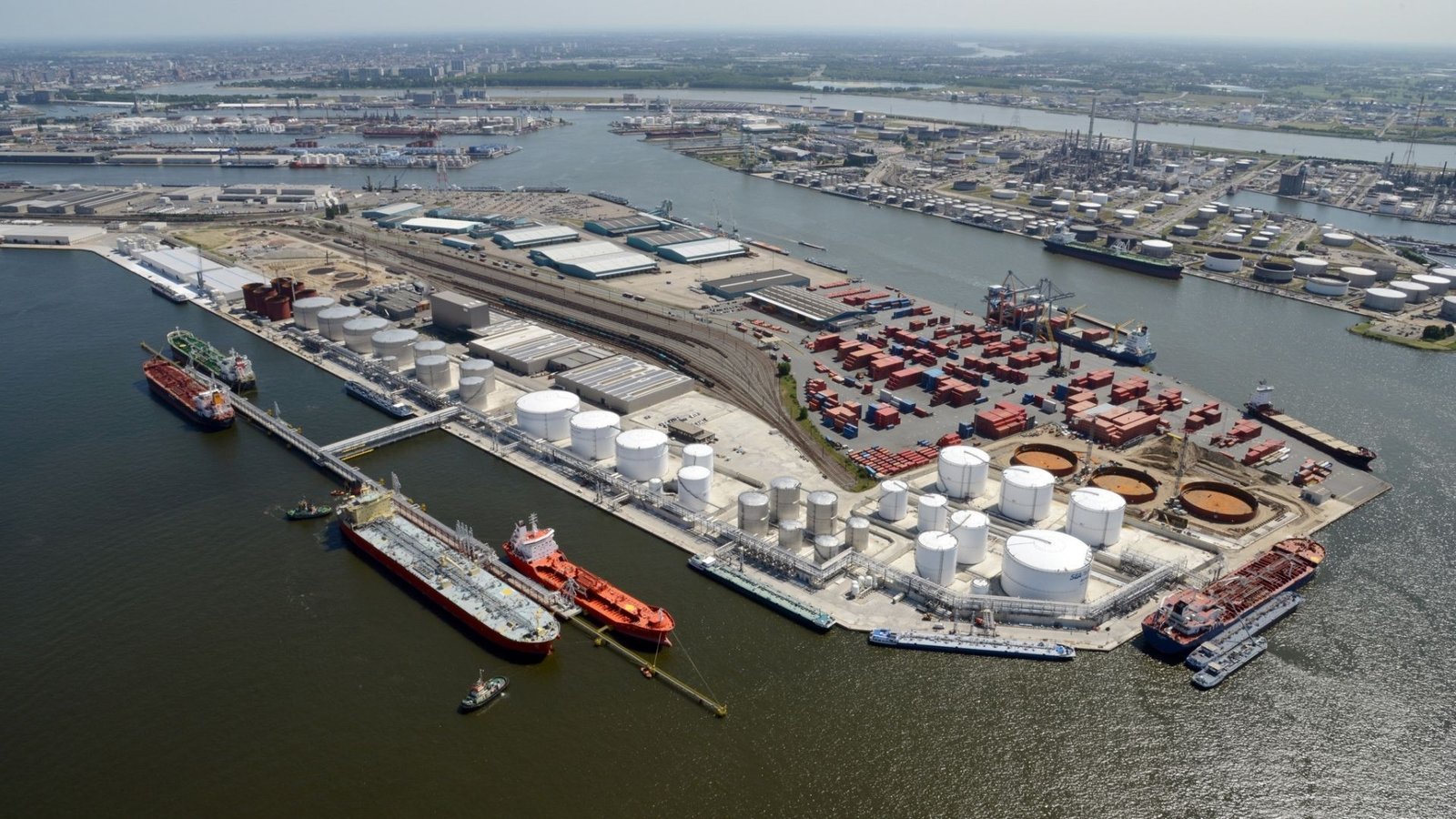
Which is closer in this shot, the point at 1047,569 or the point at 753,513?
the point at 1047,569

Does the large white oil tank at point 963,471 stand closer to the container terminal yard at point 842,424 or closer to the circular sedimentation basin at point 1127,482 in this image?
the container terminal yard at point 842,424

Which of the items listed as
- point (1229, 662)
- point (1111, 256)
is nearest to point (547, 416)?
point (1229, 662)

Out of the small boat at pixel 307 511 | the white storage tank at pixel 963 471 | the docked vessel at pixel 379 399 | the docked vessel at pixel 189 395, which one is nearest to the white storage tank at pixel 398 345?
the docked vessel at pixel 379 399

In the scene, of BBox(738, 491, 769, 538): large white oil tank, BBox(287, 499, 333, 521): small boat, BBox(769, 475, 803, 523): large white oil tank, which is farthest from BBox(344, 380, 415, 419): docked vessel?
BBox(769, 475, 803, 523): large white oil tank

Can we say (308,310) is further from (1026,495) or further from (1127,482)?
(1127,482)

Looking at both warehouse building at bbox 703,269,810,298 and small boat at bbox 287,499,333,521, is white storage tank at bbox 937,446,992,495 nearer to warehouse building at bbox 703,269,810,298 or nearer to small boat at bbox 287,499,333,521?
small boat at bbox 287,499,333,521

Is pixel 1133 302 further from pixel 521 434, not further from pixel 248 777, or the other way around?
pixel 248 777

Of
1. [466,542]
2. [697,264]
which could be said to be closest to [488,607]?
[466,542]
